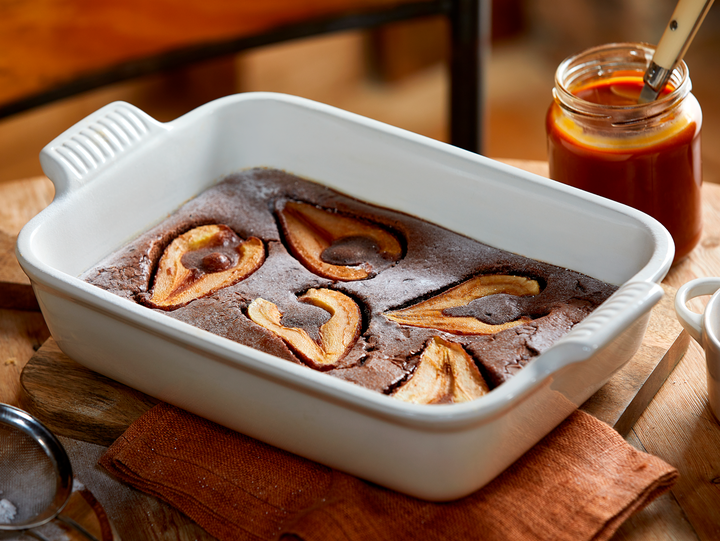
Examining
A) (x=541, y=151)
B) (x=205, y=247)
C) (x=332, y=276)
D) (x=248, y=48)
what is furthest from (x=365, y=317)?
(x=541, y=151)

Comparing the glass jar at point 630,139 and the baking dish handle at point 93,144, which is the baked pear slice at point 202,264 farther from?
the glass jar at point 630,139

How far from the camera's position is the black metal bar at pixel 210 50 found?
191 centimetres

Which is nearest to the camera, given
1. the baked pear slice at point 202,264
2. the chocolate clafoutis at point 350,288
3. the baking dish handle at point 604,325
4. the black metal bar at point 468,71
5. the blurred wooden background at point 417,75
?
the baking dish handle at point 604,325

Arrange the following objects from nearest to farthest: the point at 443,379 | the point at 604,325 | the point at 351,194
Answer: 1. the point at 604,325
2. the point at 443,379
3. the point at 351,194

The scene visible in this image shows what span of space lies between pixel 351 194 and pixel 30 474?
0.59 metres

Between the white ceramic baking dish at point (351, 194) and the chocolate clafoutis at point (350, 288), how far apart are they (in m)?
0.04

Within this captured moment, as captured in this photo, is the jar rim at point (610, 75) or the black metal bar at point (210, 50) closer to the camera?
the jar rim at point (610, 75)

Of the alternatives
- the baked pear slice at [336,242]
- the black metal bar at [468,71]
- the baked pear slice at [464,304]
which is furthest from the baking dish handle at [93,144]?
the black metal bar at [468,71]

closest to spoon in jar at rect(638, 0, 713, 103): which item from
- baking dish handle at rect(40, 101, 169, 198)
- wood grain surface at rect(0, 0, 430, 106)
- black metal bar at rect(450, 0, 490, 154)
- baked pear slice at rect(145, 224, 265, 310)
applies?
baked pear slice at rect(145, 224, 265, 310)

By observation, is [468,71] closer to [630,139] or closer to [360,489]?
[630,139]

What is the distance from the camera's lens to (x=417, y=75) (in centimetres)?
341

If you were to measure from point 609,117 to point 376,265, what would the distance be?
0.35 m

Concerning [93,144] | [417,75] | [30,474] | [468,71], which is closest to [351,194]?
[93,144]

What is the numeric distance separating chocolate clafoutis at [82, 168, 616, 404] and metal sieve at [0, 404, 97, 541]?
202 mm
